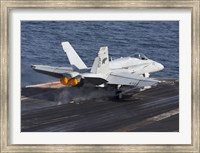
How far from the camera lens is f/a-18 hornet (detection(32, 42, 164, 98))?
30.7 metres

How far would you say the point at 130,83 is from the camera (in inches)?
1271

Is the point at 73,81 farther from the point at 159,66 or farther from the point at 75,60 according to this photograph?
the point at 159,66

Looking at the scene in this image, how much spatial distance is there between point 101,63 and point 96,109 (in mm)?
2811

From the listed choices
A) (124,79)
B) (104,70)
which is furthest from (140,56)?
(104,70)

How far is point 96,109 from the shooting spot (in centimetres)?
3062

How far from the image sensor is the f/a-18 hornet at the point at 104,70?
3073cm

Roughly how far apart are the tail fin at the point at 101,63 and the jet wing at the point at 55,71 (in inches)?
50.1

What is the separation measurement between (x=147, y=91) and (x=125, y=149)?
10.9 metres

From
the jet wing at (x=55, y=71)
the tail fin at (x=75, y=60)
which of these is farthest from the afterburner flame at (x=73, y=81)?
the tail fin at (x=75, y=60)

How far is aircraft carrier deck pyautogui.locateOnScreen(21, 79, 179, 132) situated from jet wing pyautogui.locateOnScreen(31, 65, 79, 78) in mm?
1470

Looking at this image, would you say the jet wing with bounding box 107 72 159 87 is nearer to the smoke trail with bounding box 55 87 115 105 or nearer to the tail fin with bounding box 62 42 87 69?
the smoke trail with bounding box 55 87 115 105

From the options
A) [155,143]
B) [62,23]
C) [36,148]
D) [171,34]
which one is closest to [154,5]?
[171,34]

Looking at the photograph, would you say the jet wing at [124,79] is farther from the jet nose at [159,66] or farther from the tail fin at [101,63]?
the jet nose at [159,66]

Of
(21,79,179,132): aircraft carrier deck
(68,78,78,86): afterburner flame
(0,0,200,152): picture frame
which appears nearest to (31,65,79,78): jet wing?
(68,78,78,86): afterburner flame
